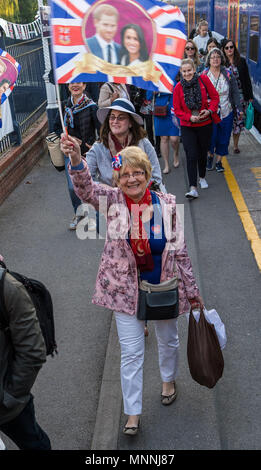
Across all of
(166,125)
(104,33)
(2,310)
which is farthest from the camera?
(166,125)

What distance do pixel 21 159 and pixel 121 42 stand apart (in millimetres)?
7101

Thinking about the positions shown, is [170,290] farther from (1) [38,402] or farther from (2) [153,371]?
(1) [38,402]

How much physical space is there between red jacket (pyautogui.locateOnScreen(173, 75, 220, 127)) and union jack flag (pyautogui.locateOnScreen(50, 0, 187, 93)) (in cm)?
426

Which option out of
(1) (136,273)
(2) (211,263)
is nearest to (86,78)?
(1) (136,273)

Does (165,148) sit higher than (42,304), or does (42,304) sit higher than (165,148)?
(42,304)

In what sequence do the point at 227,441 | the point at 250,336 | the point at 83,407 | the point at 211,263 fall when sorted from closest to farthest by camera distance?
the point at 227,441 → the point at 83,407 → the point at 250,336 → the point at 211,263

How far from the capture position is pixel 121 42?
3.47 metres

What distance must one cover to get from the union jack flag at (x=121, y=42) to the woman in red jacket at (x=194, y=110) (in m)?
4.21

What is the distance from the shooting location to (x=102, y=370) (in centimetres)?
466

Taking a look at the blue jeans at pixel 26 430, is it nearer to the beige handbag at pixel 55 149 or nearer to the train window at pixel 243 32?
the beige handbag at pixel 55 149

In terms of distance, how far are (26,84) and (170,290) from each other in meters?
9.42

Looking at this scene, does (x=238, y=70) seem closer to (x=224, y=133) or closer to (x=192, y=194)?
(x=224, y=133)

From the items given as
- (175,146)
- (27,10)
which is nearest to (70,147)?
(175,146)

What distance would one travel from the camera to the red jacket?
308 inches
